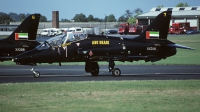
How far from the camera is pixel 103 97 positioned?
17.2m

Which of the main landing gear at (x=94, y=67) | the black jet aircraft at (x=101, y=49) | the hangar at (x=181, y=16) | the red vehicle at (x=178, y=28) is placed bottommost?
the main landing gear at (x=94, y=67)

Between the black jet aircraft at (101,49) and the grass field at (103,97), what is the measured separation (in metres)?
4.24

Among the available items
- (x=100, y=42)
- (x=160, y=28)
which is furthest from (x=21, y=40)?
Answer: (x=160, y=28)

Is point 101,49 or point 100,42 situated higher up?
point 100,42

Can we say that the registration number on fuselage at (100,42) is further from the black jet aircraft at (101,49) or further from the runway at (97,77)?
the runway at (97,77)

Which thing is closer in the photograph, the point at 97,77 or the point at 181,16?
the point at 97,77

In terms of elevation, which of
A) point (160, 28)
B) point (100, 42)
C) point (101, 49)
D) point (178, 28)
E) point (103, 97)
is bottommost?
point (103, 97)

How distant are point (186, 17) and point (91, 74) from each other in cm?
11382

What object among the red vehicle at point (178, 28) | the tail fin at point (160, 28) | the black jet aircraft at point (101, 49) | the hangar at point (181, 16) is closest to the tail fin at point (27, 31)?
the black jet aircraft at point (101, 49)

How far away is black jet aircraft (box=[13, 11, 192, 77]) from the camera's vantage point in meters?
25.4

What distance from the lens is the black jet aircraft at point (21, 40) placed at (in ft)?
93.6

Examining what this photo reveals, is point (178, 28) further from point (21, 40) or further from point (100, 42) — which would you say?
point (100, 42)

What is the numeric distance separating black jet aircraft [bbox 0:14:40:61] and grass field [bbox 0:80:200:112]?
7788 mm

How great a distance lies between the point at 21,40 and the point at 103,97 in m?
12.6
